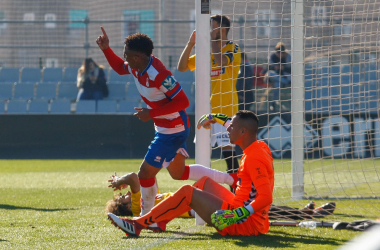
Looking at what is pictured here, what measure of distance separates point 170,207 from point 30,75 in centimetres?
1226

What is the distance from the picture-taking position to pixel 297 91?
6113mm

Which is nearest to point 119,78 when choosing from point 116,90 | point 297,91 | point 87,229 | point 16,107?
point 116,90

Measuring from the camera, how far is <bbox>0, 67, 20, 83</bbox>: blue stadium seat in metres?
15.0

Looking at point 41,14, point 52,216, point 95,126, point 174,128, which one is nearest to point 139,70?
point 174,128

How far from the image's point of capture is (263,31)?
1534cm

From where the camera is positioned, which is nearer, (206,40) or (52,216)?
(206,40)

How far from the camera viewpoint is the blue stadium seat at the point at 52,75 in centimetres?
1490

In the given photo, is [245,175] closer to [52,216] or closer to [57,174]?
[52,216]

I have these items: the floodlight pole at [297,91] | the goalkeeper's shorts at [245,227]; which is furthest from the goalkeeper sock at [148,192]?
the floodlight pole at [297,91]

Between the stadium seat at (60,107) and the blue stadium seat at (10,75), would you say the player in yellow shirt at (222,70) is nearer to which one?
the stadium seat at (60,107)

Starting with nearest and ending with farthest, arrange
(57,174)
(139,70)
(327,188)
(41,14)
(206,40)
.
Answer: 1. (139,70)
2. (206,40)
3. (327,188)
4. (57,174)
5. (41,14)

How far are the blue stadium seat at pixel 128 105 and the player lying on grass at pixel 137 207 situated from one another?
848 cm

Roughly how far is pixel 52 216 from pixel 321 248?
2.77 m

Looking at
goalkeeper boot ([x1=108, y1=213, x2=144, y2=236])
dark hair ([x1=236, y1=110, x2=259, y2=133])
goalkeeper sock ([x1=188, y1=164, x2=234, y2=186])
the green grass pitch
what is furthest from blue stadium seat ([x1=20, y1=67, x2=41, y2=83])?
dark hair ([x1=236, y1=110, x2=259, y2=133])
